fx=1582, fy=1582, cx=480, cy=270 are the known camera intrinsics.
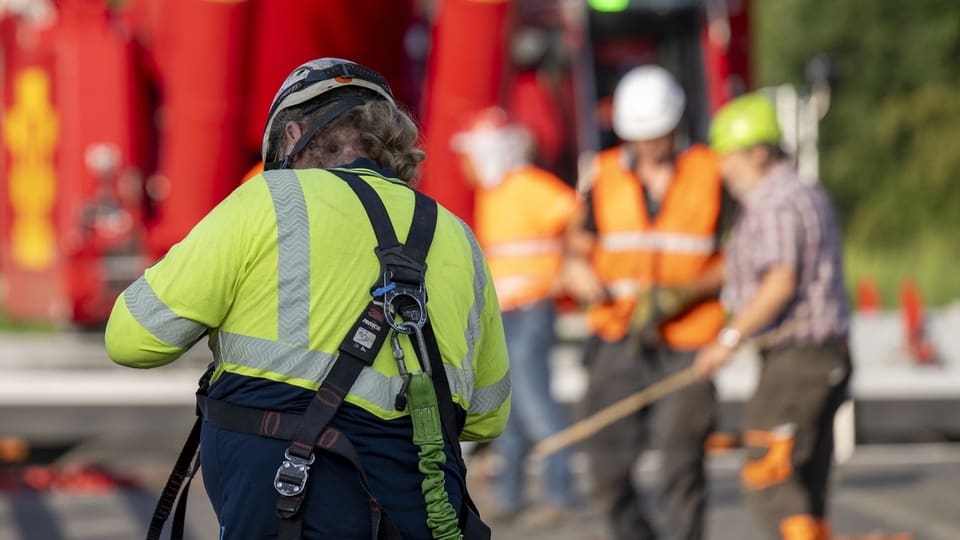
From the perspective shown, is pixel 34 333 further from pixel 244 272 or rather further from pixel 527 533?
pixel 244 272

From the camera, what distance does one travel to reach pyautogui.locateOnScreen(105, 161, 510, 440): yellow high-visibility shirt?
2553 millimetres

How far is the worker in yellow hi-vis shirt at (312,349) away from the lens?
100 inches

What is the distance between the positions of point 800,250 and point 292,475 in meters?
3.00

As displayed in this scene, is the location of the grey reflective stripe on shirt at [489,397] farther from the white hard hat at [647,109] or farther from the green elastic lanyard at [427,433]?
the white hard hat at [647,109]

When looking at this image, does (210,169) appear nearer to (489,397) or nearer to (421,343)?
(489,397)

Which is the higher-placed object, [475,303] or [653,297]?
[475,303]

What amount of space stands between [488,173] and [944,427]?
124 inches

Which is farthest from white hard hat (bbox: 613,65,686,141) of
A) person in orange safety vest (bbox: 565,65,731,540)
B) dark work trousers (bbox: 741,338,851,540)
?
dark work trousers (bbox: 741,338,851,540)

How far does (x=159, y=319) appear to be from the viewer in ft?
8.40

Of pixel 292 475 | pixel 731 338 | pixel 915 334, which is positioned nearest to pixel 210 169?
pixel 731 338

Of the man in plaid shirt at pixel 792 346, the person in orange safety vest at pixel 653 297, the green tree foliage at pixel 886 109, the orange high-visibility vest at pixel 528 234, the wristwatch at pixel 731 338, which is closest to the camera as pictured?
the man in plaid shirt at pixel 792 346

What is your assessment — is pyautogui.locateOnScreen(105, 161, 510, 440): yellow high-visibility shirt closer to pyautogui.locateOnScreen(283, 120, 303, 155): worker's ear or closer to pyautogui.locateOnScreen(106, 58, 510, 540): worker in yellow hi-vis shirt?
pyautogui.locateOnScreen(106, 58, 510, 540): worker in yellow hi-vis shirt

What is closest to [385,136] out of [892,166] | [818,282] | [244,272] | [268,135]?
[268,135]

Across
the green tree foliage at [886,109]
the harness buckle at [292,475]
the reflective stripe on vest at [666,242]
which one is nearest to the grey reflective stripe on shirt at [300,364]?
the harness buckle at [292,475]
